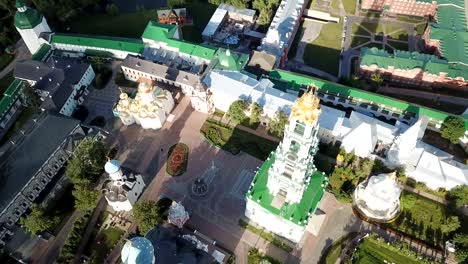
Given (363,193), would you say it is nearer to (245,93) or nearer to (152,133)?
(245,93)

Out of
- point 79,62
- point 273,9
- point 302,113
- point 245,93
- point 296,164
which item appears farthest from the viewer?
point 273,9

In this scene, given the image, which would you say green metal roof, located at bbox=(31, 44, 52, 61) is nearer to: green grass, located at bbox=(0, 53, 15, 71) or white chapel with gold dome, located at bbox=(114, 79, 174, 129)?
green grass, located at bbox=(0, 53, 15, 71)

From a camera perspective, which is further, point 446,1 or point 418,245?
point 446,1

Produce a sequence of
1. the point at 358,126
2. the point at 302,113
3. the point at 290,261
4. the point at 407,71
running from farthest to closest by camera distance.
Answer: the point at 407,71 < the point at 358,126 < the point at 290,261 < the point at 302,113

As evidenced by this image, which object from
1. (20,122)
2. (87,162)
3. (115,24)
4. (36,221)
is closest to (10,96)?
(20,122)

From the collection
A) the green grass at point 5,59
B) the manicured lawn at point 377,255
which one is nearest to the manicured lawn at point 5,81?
the green grass at point 5,59

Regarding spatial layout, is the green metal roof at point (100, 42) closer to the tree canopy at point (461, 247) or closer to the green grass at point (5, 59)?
the green grass at point (5, 59)

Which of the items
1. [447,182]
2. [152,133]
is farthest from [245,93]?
[447,182]

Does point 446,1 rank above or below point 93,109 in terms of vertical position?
above

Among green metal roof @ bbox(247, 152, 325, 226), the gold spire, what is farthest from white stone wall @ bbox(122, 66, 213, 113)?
the gold spire
